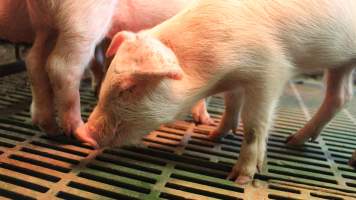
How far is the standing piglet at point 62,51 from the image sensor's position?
6.91ft

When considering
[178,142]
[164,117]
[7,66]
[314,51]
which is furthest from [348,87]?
Result: [7,66]

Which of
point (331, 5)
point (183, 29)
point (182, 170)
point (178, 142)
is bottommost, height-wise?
point (182, 170)

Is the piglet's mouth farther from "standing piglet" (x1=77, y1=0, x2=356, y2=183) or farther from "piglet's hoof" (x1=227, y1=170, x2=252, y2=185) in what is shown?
"piglet's hoof" (x1=227, y1=170, x2=252, y2=185)

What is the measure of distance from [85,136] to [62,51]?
0.48m

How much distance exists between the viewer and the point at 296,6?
76.4 inches

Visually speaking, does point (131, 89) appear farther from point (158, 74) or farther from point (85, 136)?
point (85, 136)

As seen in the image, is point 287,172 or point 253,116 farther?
point 287,172

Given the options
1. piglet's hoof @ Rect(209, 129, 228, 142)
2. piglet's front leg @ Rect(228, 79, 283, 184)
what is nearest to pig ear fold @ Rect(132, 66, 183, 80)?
piglet's front leg @ Rect(228, 79, 283, 184)

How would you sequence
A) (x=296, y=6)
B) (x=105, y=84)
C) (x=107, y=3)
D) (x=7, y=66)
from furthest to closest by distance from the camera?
(x=7, y=66)
(x=107, y=3)
(x=296, y=6)
(x=105, y=84)

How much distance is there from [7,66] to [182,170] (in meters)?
1.91

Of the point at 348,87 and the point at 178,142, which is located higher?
the point at 348,87

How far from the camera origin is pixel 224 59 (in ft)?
5.85

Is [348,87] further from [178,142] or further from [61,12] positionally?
[61,12]

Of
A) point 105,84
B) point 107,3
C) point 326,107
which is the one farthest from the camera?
point 326,107
